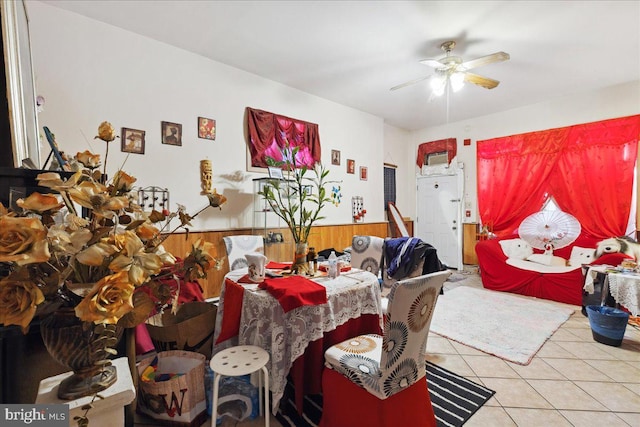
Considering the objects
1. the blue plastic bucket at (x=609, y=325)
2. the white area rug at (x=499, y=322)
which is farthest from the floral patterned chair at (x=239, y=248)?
the blue plastic bucket at (x=609, y=325)

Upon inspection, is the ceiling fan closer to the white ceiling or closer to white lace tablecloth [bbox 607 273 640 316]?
the white ceiling

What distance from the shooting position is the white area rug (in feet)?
8.84

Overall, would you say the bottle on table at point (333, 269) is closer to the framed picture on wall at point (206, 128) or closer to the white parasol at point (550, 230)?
the framed picture on wall at point (206, 128)

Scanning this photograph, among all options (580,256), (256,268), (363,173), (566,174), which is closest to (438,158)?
(363,173)

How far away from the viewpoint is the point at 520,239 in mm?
4879

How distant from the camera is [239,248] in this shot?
2.85 meters

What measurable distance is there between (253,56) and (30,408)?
12.2ft

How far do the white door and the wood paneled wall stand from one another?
135 cm

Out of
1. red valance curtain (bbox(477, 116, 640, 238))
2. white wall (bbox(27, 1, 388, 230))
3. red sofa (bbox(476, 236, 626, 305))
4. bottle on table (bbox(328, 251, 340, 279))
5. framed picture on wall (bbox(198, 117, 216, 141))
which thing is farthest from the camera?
red valance curtain (bbox(477, 116, 640, 238))

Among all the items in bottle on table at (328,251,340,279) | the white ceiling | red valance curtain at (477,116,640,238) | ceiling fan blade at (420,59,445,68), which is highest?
the white ceiling

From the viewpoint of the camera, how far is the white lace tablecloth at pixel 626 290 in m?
2.87

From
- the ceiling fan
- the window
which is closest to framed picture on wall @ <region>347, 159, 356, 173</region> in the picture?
the window

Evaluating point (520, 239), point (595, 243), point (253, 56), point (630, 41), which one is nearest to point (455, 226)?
point (520, 239)

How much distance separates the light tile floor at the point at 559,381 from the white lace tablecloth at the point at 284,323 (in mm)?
389
